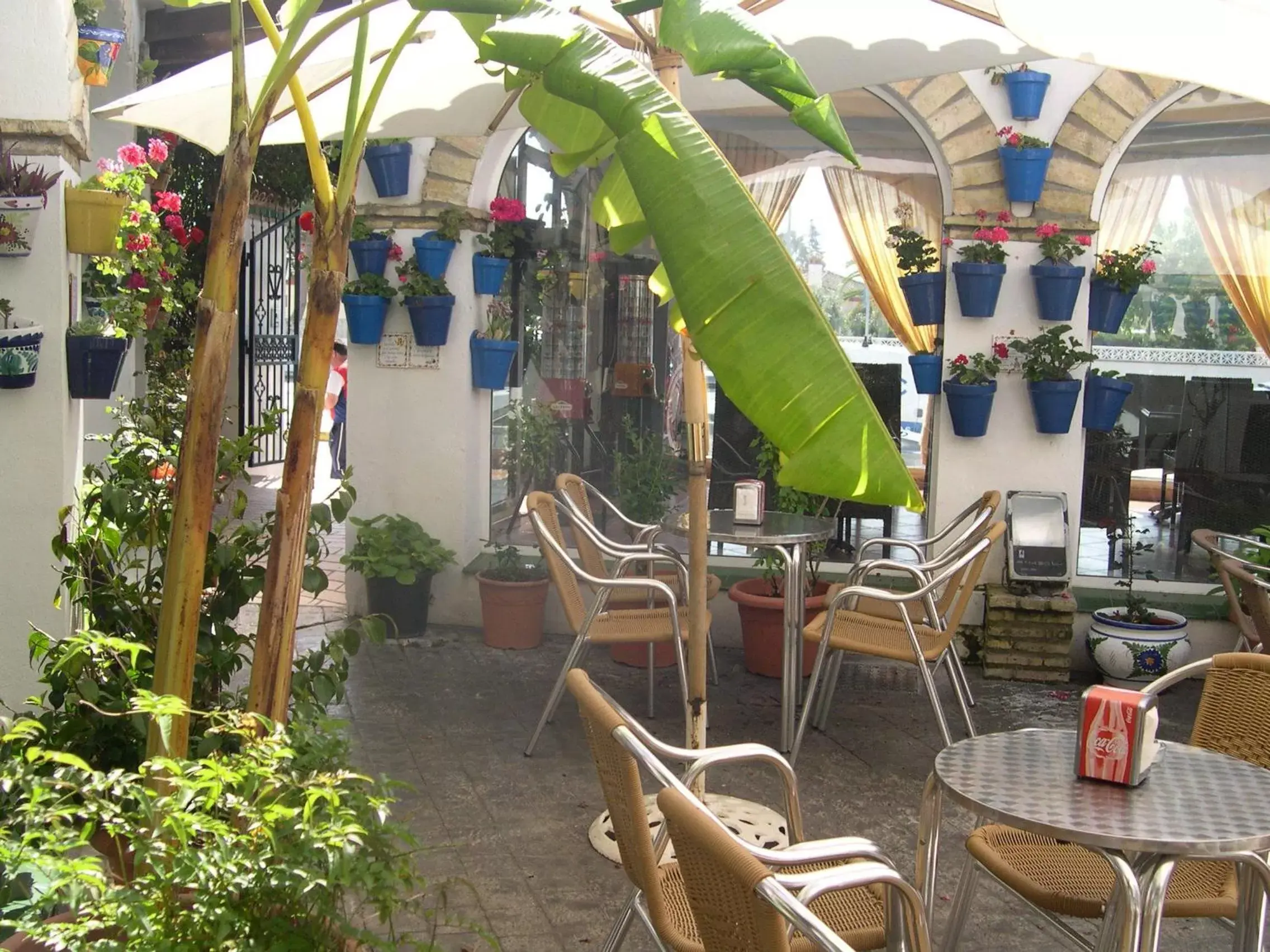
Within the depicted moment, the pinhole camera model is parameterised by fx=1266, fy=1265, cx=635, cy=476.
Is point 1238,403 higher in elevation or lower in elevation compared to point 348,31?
lower

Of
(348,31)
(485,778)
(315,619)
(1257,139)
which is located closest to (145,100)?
(348,31)

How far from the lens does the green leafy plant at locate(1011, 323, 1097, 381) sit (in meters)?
5.99

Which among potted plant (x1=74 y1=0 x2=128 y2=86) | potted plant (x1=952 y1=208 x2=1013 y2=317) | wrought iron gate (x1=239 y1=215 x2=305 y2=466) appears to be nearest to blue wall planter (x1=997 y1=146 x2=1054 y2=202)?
potted plant (x1=952 y1=208 x2=1013 y2=317)

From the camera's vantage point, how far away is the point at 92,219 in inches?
159

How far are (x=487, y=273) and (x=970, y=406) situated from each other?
253 cm

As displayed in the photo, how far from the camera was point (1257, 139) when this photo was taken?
21.0 feet

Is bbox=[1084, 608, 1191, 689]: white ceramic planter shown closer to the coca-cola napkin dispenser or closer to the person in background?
the coca-cola napkin dispenser

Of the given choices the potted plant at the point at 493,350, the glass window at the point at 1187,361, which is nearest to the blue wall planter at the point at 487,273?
the potted plant at the point at 493,350

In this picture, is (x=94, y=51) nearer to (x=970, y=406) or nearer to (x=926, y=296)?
(x=926, y=296)

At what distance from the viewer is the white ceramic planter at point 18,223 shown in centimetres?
381

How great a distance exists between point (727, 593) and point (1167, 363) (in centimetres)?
257

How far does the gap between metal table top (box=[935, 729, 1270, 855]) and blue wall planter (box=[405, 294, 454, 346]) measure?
4207 mm

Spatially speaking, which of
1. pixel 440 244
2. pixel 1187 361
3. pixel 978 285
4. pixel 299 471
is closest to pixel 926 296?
pixel 978 285

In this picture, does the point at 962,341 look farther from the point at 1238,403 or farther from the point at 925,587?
the point at 925,587
